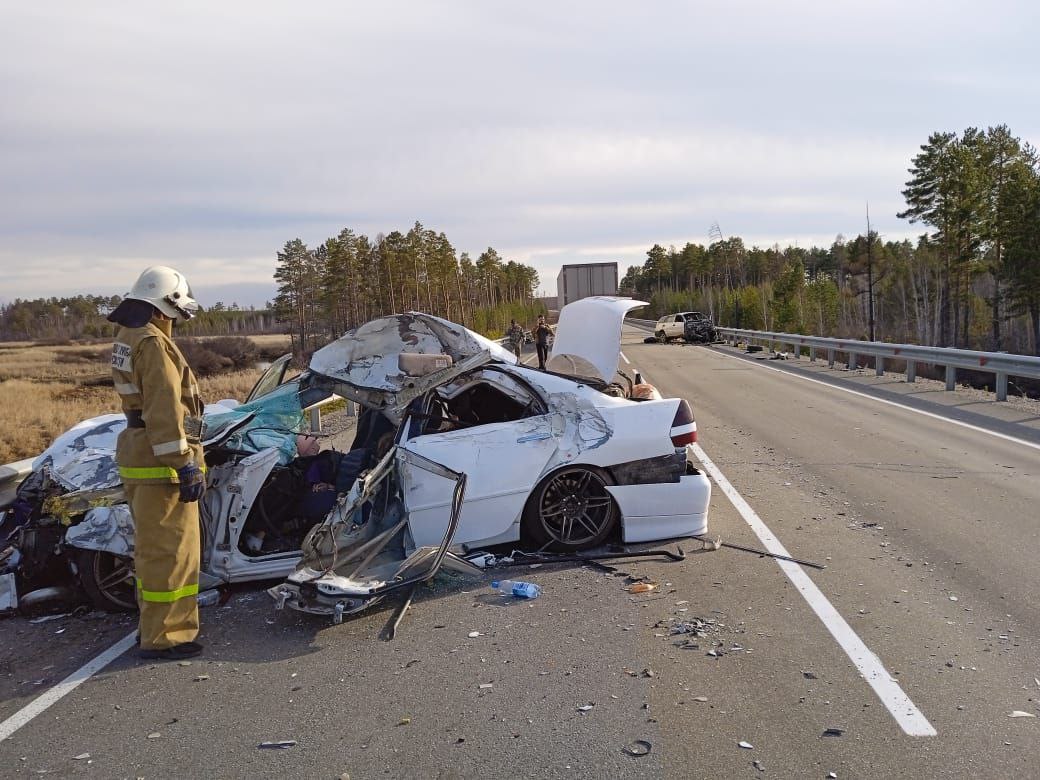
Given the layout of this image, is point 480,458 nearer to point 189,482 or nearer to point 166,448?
point 189,482

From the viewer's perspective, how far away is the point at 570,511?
592 cm

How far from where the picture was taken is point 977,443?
1051cm

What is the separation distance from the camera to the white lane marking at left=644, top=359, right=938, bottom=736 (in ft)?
11.3

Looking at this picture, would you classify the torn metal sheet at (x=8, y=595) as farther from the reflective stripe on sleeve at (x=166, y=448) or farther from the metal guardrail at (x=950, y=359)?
the metal guardrail at (x=950, y=359)

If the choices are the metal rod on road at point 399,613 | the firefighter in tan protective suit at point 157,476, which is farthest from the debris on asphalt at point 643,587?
the firefighter in tan protective suit at point 157,476

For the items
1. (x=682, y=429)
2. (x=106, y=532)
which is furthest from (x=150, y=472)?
(x=682, y=429)

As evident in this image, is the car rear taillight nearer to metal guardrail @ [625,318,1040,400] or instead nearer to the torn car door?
the torn car door

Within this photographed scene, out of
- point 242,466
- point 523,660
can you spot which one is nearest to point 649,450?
point 523,660

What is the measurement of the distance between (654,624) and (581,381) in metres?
2.22

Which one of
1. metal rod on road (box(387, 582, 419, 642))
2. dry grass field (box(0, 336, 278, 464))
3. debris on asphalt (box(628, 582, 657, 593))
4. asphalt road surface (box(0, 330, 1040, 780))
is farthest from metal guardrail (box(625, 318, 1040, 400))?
dry grass field (box(0, 336, 278, 464))

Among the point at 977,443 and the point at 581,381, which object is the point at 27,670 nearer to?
the point at 581,381

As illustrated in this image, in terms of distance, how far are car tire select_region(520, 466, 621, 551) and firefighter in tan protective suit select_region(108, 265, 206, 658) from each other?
7.51 ft

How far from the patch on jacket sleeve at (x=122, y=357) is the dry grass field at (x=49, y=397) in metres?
16.0

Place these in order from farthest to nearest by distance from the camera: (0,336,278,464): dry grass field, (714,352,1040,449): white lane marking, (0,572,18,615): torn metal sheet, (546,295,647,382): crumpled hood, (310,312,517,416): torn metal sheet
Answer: (0,336,278,464): dry grass field
(714,352,1040,449): white lane marking
(546,295,647,382): crumpled hood
(310,312,517,416): torn metal sheet
(0,572,18,615): torn metal sheet
